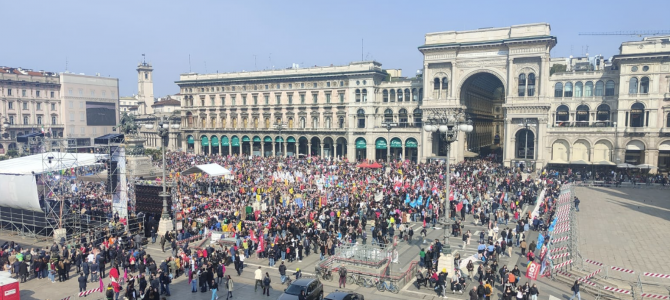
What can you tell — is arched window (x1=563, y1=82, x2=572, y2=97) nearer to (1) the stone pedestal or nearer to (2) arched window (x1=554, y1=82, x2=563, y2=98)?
(2) arched window (x1=554, y1=82, x2=563, y2=98)

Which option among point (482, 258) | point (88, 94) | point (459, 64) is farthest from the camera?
point (88, 94)

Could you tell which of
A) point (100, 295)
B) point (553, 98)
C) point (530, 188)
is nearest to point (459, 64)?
point (553, 98)

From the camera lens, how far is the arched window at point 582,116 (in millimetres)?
55562

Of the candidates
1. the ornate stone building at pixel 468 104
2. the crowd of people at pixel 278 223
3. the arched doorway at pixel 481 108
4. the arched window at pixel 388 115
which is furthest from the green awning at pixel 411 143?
the crowd of people at pixel 278 223

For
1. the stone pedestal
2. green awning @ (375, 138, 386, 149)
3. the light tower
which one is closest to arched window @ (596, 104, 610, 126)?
green awning @ (375, 138, 386, 149)

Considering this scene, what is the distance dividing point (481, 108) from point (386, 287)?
58.8 meters

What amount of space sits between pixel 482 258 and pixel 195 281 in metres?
12.9

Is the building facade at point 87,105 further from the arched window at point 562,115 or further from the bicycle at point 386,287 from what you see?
the bicycle at point 386,287

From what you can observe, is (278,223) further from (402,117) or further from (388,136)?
(402,117)

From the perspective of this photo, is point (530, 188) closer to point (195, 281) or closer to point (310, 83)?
point (195, 281)

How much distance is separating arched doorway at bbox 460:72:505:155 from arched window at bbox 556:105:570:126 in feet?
26.6

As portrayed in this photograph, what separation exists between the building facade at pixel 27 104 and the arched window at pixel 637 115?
90101mm

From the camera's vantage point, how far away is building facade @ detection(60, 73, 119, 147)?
93188 millimetres

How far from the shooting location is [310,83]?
72.4 m
